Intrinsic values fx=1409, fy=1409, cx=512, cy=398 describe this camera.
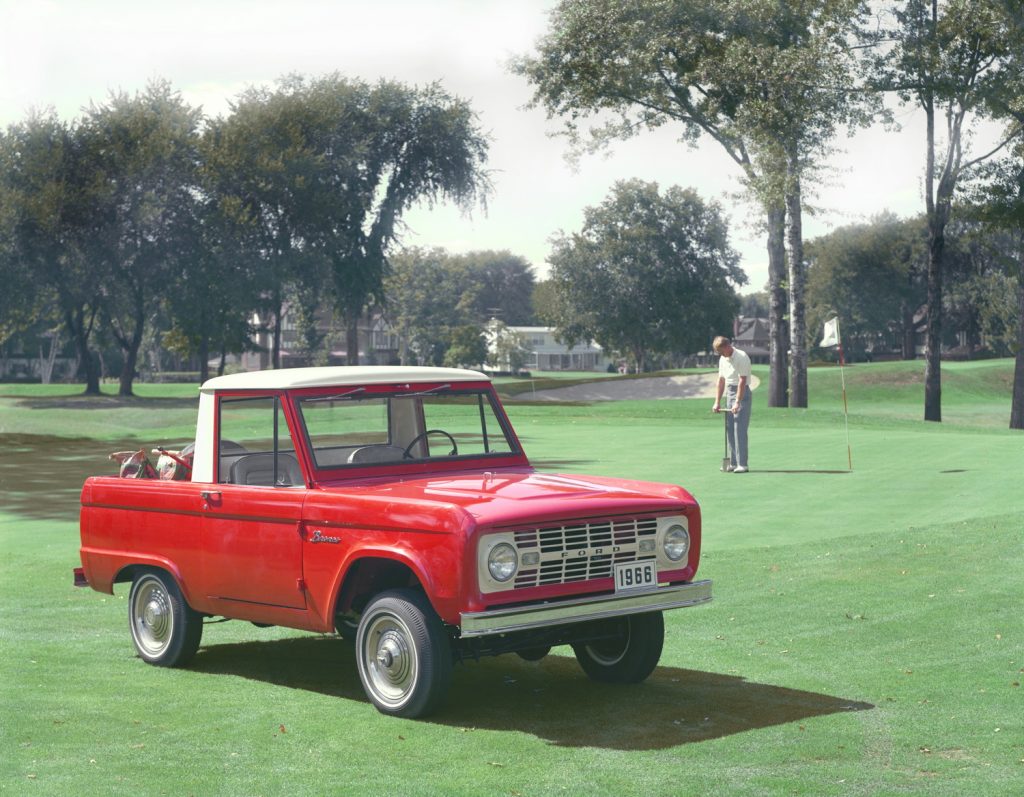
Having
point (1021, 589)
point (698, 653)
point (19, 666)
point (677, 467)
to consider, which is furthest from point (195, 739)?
point (677, 467)

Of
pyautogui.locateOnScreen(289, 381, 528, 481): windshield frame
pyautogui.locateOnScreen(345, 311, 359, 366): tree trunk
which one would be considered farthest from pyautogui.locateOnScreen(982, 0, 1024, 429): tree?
pyautogui.locateOnScreen(289, 381, 528, 481): windshield frame

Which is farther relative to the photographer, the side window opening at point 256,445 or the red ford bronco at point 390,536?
the side window opening at point 256,445

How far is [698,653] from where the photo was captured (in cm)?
1012

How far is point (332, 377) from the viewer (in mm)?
9211

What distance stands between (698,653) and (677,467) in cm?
1409

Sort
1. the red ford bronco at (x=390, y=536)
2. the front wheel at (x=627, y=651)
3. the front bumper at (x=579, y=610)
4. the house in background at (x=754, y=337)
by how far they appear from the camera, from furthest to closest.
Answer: the house in background at (x=754, y=337), the front wheel at (x=627, y=651), the red ford bronco at (x=390, y=536), the front bumper at (x=579, y=610)

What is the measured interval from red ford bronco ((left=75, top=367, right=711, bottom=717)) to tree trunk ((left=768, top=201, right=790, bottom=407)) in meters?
44.6

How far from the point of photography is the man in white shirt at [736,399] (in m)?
22.4

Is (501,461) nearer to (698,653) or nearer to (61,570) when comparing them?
(698,653)

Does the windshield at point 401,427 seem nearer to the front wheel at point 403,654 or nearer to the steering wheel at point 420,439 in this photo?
the steering wheel at point 420,439

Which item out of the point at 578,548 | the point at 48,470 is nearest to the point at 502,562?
the point at 578,548

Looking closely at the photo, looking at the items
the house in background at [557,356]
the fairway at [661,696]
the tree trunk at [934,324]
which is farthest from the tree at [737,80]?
the house in background at [557,356]

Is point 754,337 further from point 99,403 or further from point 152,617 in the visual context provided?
point 152,617

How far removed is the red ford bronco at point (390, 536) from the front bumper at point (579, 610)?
0.04ft
